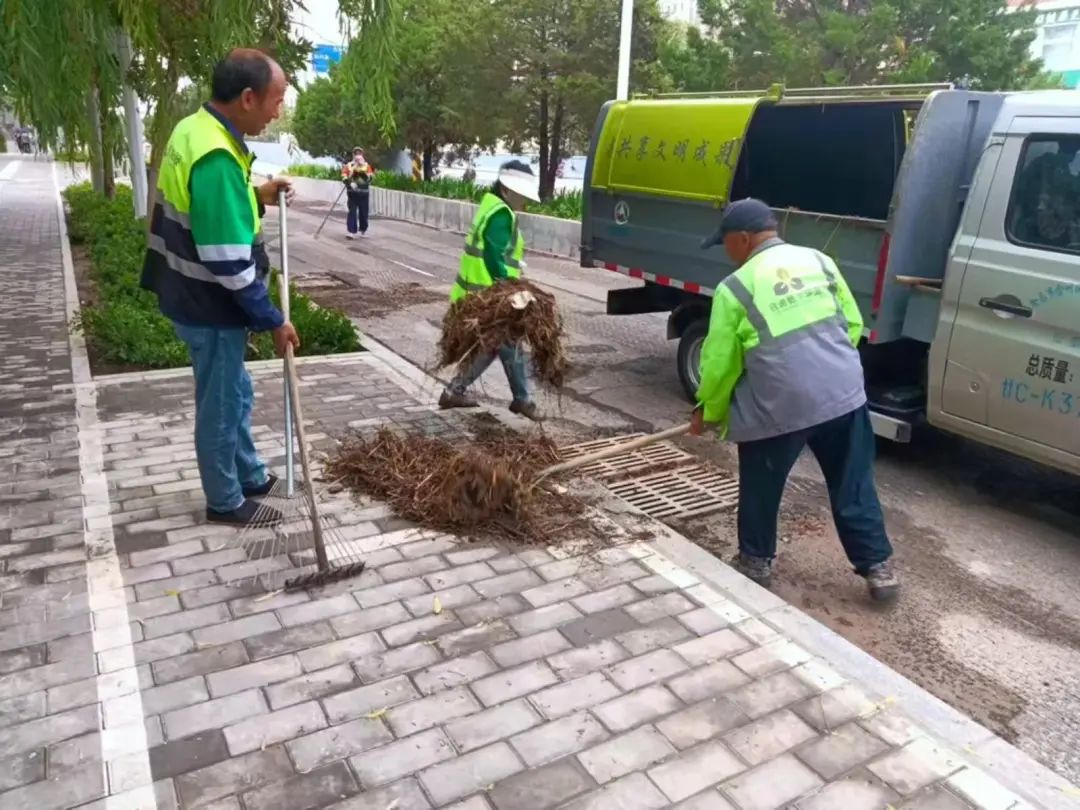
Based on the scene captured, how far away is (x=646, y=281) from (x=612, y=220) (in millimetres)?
630

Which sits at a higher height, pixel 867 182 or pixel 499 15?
pixel 499 15

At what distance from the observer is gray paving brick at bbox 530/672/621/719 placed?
281cm

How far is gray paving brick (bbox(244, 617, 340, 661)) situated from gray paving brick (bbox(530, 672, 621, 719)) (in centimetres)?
83

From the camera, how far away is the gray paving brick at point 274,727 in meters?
2.62

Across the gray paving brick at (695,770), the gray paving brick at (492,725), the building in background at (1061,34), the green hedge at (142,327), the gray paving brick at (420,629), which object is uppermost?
the building in background at (1061,34)

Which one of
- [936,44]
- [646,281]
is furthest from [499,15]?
[646,281]

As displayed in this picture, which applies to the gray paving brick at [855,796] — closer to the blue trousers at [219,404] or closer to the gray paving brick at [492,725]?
the gray paving brick at [492,725]

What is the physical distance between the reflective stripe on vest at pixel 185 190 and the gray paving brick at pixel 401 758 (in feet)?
6.38

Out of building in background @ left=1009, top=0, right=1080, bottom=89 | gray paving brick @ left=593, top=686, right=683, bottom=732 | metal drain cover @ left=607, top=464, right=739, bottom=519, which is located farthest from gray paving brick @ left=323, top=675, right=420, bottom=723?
building in background @ left=1009, top=0, right=1080, bottom=89

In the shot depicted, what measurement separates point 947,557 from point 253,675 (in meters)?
3.21

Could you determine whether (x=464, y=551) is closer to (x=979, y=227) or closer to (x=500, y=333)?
(x=500, y=333)

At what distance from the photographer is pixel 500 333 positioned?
5273mm

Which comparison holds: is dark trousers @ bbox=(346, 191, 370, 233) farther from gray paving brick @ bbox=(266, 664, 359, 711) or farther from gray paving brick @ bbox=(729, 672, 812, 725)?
gray paving brick @ bbox=(729, 672, 812, 725)

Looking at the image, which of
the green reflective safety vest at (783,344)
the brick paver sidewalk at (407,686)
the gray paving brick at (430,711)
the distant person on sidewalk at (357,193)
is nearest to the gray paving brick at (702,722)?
the brick paver sidewalk at (407,686)
